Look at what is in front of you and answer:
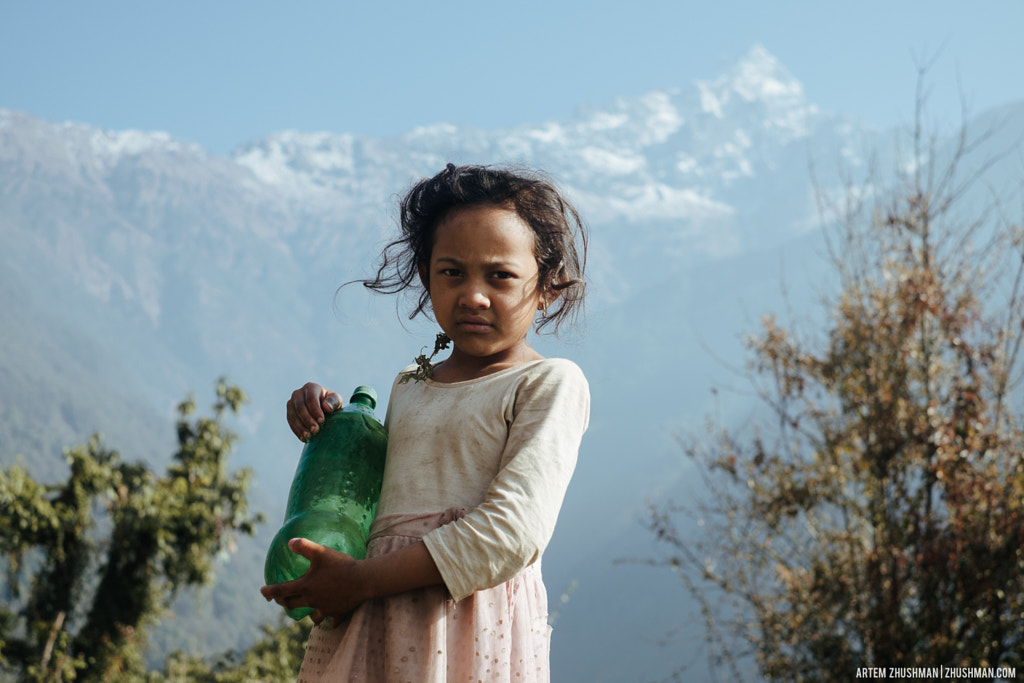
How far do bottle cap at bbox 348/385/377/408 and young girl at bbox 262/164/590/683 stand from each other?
0.13 ft

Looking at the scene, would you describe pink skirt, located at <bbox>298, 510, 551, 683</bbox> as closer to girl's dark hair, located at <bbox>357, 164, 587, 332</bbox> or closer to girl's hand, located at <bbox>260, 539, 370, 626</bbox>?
girl's hand, located at <bbox>260, 539, 370, 626</bbox>

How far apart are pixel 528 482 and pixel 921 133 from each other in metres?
5.25

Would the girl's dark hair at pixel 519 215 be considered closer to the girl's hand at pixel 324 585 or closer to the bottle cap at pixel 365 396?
the bottle cap at pixel 365 396

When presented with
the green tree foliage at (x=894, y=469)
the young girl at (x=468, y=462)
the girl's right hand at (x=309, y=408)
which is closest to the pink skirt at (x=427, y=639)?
the young girl at (x=468, y=462)

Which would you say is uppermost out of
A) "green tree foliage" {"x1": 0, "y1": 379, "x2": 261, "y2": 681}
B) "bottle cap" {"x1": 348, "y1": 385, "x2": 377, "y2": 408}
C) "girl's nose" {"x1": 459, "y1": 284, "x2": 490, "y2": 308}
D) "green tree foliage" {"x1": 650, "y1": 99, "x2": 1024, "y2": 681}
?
"green tree foliage" {"x1": 0, "y1": 379, "x2": 261, "y2": 681}

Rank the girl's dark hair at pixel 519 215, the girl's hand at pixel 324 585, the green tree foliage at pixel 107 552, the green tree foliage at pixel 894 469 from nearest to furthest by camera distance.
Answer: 1. the girl's hand at pixel 324 585
2. the girl's dark hair at pixel 519 215
3. the green tree foliage at pixel 894 469
4. the green tree foliage at pixel 107 552

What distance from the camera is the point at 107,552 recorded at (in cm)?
1628

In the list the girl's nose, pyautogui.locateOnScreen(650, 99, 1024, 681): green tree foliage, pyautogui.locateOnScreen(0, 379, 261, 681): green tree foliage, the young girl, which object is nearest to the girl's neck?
the young girl

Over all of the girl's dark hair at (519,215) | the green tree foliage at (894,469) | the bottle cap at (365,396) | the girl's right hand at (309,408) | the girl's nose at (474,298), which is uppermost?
the green tree foliage at (894,469)

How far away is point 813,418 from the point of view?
708cm

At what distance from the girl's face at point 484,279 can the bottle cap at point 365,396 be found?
229 mm

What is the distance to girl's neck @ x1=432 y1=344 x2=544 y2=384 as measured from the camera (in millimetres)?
1620

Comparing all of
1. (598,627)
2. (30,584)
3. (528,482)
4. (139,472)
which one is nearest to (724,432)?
(528,482)

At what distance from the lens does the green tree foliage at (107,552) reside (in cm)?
1487
